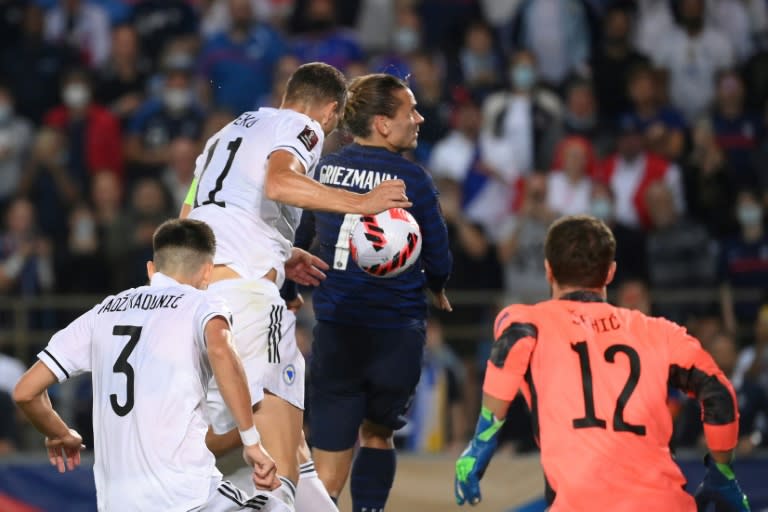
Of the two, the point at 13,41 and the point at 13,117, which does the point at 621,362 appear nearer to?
the point at 13,117

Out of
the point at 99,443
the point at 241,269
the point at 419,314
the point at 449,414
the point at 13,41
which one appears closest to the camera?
the point at 99,443

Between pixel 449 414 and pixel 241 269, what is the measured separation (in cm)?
514

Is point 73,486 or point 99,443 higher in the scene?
point 99,443

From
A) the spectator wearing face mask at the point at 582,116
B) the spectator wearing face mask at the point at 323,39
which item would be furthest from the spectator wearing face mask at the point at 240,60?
the spectator wearing face mask at the point at 582,116

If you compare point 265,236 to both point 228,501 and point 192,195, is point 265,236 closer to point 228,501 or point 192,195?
point 192,195

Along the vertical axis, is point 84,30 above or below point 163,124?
above

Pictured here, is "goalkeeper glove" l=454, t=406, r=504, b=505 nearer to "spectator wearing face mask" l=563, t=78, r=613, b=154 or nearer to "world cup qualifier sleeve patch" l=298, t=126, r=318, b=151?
"world cup qualifier sleeve patch" l=298, t=126, r=318, b=151

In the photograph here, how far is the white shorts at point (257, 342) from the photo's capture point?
21.0ft

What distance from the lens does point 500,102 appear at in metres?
13.1

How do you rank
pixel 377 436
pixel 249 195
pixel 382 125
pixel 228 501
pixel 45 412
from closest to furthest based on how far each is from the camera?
pixel 228 501 < pixel 45 412 < pixel 249 195 < pixel 382 125 < pixel 377 436

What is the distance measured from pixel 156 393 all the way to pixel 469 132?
776 centimetres

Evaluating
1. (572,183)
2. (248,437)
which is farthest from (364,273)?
(572,183)

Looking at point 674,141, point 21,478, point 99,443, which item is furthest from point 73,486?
point 674,141

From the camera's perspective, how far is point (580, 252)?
5855mm
